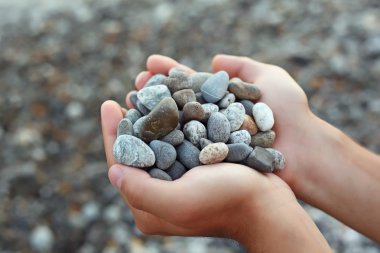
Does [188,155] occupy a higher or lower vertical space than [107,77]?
higher

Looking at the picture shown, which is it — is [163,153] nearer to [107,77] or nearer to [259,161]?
[259,161]

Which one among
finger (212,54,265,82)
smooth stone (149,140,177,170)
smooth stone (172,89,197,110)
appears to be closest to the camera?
smooth stone (149,140,177,170)

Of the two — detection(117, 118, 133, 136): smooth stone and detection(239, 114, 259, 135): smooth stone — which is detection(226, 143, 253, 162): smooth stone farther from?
detection(117, 118, 133, 136): smooth stone

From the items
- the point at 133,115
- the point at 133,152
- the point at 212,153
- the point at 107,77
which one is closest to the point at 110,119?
the point at 133,115

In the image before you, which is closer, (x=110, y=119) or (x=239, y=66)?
(x=110, y=119)

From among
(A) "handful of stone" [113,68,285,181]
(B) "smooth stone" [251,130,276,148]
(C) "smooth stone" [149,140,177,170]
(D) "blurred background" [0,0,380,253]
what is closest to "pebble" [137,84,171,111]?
(A) "handful of stone" [113,68,285,181]

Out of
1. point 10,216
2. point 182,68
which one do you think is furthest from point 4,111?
point 182,68

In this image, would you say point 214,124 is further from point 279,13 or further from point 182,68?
point 279,13

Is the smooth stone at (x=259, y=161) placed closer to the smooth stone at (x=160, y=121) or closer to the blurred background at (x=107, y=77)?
the smooth stone at (x=160, y=121)
